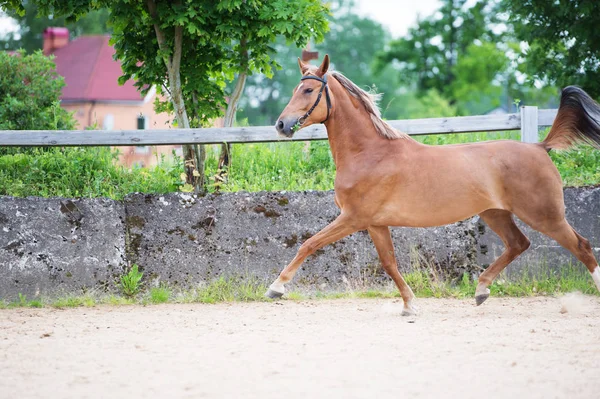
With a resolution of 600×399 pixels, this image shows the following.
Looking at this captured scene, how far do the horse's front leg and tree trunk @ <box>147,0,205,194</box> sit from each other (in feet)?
9.20

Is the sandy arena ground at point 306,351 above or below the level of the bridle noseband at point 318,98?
below

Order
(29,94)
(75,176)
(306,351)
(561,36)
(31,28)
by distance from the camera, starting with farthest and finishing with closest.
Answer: (31,28) < (561,36) < (29,94) < (75,176) < (306,351)

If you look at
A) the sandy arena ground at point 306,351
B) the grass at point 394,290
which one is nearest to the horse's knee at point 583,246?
the sandy arena ground at point 306,351

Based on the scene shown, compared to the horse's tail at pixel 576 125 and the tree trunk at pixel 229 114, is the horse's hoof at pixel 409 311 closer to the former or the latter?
the horse's tail at pixel 576 125

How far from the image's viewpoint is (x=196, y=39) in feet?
32.0

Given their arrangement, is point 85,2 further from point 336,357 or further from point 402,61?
point 402,61

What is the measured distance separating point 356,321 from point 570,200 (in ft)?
10.7

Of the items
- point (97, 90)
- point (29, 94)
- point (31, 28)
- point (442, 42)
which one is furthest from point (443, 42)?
point (29, 94)

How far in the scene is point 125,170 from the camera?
30.8 feet

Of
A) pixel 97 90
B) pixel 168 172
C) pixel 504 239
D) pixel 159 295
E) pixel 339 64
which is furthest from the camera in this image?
pixel 339 64

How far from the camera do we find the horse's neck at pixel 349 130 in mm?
6992

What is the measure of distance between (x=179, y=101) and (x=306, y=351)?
5.15 m

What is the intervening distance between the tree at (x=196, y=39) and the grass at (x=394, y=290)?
166 centimetres

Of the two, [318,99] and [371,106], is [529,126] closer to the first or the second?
[371,106]
